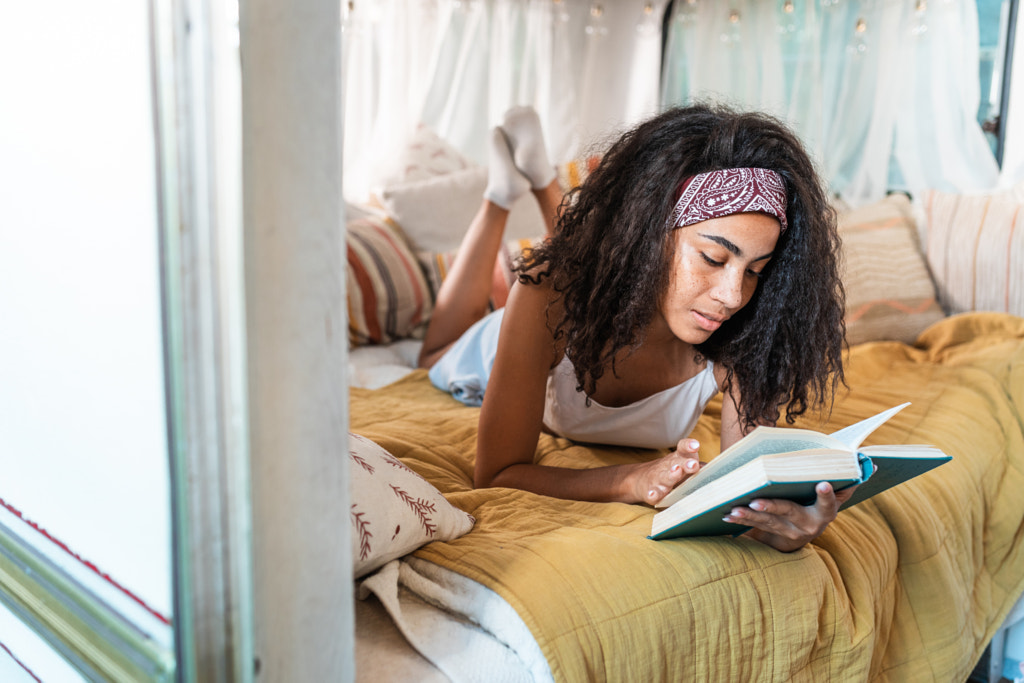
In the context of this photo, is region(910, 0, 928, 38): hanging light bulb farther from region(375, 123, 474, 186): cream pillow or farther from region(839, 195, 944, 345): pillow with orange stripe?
region(375, 123, 474, 186): cream pillow

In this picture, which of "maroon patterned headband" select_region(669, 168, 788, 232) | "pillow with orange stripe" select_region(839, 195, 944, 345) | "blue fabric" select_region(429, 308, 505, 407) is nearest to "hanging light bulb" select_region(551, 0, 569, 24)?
"pillow with orange stripe" select_region(839, 195, 944, 345)

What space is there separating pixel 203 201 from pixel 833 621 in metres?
0.95

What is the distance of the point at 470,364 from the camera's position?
1853mm

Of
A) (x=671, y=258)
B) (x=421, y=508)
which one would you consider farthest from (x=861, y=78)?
(x=421, y=508)

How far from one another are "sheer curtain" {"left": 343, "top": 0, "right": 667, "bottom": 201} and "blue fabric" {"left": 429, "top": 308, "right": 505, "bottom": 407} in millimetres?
984

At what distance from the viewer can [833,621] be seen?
1087mm

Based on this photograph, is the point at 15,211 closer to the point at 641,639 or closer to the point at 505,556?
the point at 505,556

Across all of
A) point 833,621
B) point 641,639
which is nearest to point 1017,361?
point 833,621

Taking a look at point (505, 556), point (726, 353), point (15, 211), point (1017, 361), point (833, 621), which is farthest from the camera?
point (1017, 361)

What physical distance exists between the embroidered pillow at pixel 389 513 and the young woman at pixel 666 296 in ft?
0.71

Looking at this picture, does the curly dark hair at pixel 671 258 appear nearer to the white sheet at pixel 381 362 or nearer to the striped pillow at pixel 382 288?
the white sheet at pixel 381 362

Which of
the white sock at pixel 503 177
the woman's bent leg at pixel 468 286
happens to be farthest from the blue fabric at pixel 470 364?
the white sock at pixel 503 177

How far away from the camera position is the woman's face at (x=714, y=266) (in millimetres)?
1166

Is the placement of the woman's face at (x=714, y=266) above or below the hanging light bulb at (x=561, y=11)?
below
